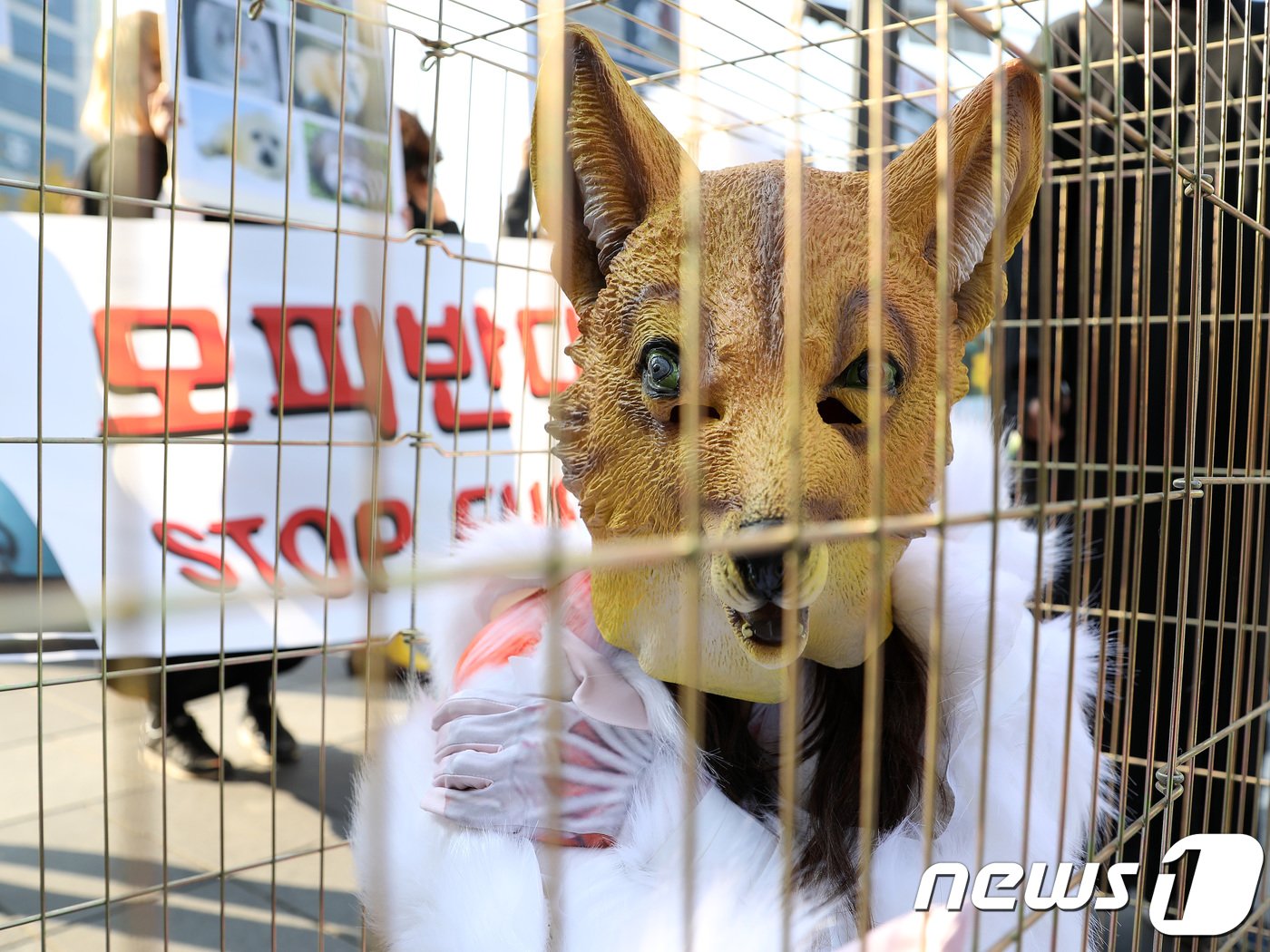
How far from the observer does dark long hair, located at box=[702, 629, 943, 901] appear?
53 centimetres

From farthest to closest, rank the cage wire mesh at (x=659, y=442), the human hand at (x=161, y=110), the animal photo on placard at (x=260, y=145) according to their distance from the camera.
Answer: the animal photo on placard at (x=260, y=145), the human hand at (x=161, y=110), the cage wire mesh at (x=659, y=442)

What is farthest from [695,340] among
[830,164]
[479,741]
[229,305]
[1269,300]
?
[830,164]

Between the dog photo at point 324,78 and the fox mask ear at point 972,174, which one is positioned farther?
the dog photo at point 324,78

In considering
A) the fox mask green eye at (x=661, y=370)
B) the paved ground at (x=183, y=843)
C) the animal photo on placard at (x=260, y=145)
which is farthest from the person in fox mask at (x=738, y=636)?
the animal photo on placard at (x=260, y=145)

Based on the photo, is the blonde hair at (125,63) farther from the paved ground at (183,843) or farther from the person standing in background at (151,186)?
the paved ground at (183,843)

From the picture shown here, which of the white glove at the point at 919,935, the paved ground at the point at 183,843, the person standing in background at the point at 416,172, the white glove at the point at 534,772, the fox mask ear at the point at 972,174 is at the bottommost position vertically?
the paved ground at the point at 183,843

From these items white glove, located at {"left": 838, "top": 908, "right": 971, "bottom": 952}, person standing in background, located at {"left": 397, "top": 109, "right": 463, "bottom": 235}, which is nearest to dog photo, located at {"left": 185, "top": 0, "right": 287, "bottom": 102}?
person standing in background, located at {"left": 397, "top": 109, "right": 463, "bottom": 235}

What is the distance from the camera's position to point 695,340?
32 cm

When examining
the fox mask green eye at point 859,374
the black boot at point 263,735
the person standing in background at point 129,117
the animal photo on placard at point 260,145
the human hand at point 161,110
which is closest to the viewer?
the fox mask green eye at point 859,374

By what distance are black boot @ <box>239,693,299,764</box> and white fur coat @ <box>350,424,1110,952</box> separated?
1140 millimetres

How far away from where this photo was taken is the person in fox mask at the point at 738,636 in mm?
479

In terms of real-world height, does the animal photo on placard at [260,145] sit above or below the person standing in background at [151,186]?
above

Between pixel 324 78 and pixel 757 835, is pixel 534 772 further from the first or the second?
pixel 324 78

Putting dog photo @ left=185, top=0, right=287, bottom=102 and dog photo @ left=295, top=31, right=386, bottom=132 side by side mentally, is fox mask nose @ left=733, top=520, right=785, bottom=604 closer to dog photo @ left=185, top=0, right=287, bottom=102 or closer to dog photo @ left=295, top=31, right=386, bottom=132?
dog photo @ left=295, top=31, right=386, bottom=132
